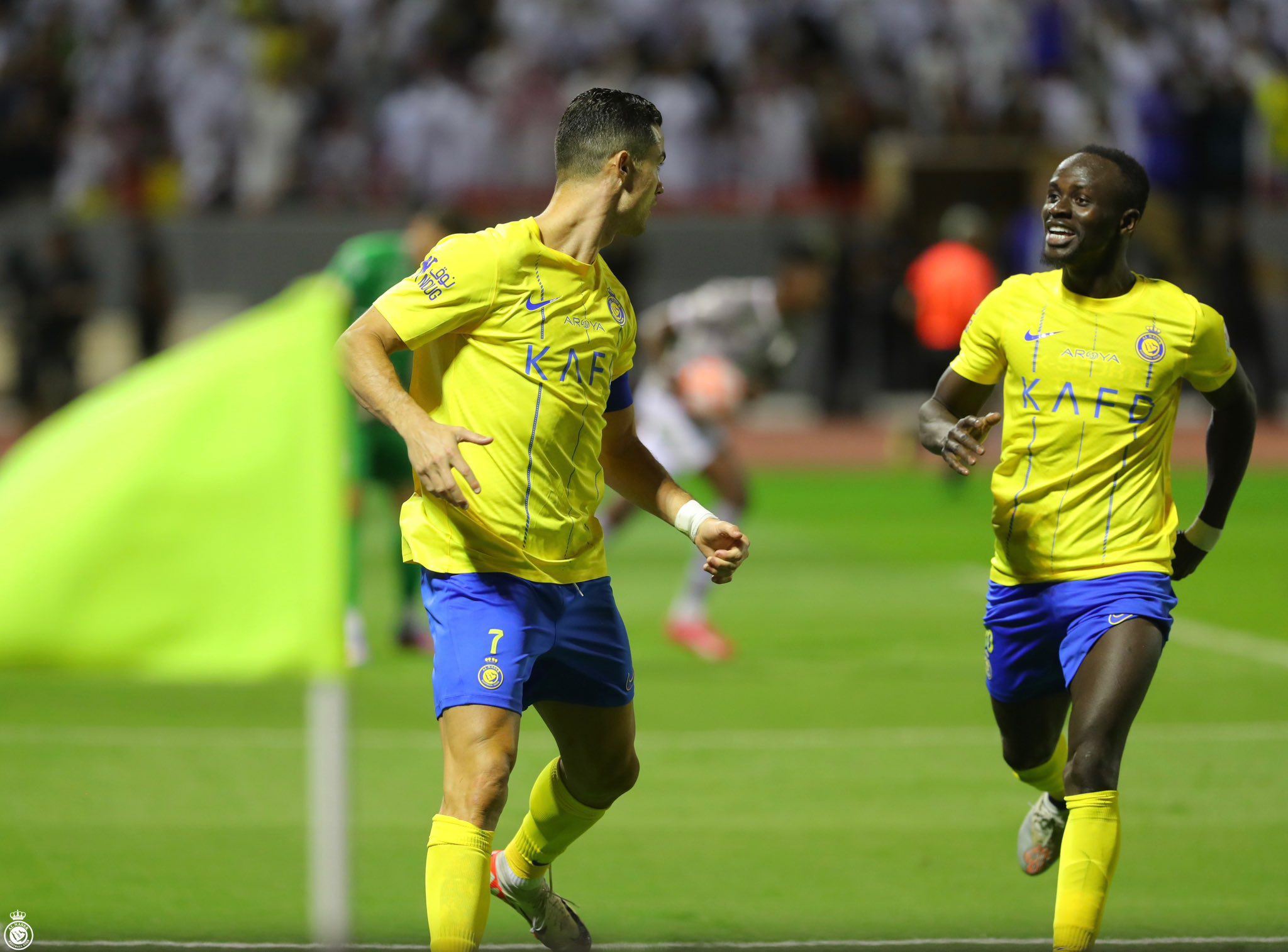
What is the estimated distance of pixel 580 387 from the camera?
5273 mm

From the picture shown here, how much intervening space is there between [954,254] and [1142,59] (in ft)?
31.4

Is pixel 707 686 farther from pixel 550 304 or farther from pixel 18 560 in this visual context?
pixel 18 560

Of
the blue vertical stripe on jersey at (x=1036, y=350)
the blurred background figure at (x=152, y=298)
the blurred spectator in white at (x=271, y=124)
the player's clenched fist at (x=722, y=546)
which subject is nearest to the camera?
the player's clenched fist at (x=722, y=546)

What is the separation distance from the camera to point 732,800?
8117 mm

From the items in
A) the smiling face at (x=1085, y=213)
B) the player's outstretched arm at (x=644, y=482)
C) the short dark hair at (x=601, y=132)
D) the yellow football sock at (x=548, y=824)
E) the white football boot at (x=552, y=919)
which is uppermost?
the short dark hair at (x=601, y=132)

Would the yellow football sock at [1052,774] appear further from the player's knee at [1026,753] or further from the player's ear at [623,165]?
the player's ear at [623,165]

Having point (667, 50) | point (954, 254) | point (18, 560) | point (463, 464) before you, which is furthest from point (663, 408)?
point (667, 50)

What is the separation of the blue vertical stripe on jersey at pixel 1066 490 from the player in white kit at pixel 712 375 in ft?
19.2

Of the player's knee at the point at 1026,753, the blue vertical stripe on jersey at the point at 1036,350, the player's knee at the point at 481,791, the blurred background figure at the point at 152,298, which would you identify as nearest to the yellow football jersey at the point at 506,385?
the player's knee at the point at 481,791

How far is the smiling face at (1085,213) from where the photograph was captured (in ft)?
18.3

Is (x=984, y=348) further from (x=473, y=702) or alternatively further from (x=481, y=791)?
(x=481, y=791)

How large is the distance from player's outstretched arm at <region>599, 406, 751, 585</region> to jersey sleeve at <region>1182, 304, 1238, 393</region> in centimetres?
140

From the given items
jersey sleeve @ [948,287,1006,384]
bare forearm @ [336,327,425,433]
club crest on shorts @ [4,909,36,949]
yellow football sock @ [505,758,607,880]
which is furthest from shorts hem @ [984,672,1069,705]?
club crest on shorts @ [4,909,36,949]

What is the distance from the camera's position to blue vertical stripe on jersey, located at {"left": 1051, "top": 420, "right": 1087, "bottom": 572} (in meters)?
5.62
